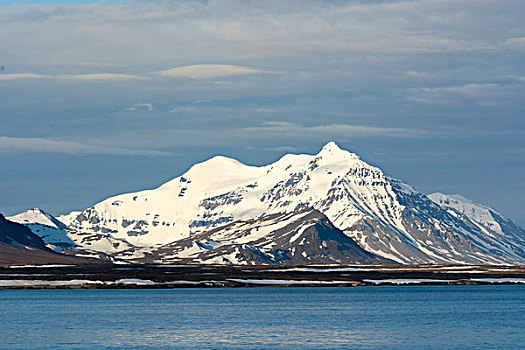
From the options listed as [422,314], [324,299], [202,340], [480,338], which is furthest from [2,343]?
[324,299]

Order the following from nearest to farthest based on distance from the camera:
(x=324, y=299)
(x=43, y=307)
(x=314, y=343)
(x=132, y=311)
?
(x=314, y=343)
(x=132, y=311)
(x=43, y=307)
(x=324, y=299)

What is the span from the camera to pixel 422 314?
12800 cm

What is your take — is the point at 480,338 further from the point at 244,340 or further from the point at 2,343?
the point at 2,343

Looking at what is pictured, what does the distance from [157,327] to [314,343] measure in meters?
24.2

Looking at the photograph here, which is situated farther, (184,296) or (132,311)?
(184,296)

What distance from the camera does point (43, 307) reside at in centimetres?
14962

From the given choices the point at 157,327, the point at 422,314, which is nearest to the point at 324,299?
the point at 422,314

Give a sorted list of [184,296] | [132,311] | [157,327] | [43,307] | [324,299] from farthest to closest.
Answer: [184,296] → [324,299] → [43,307] → [132,311] → [157,327]

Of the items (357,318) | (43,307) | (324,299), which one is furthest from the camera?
(324,299)

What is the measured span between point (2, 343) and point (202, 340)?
1803 centimetres

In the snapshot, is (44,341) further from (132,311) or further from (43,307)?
(43,307)

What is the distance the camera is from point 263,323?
112 m

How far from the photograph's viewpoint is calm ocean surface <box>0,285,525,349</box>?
88938 mm

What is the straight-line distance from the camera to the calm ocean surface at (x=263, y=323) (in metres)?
88.9
